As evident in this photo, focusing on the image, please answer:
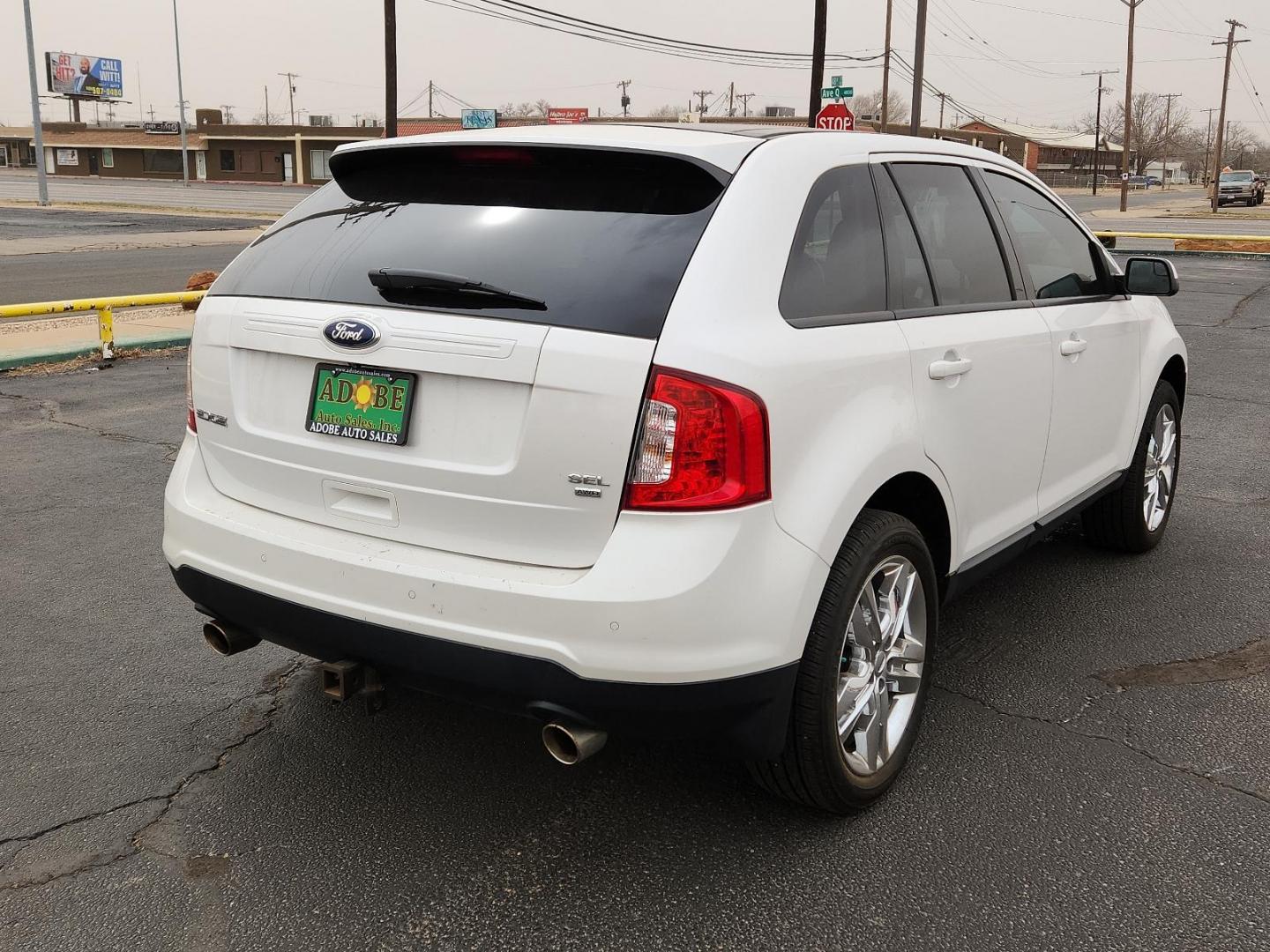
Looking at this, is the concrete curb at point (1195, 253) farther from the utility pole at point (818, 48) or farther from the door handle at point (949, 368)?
the door handle at point (949, 368)

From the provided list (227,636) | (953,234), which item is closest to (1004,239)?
(953,234)

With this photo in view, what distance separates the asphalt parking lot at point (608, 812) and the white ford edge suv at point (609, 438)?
33cm

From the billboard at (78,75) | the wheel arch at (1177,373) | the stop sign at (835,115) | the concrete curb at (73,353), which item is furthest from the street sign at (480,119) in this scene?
the wheel arch at (1177,373)

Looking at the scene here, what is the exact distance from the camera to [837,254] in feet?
10.2

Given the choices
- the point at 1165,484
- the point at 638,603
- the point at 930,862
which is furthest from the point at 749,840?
the point at 1165,484

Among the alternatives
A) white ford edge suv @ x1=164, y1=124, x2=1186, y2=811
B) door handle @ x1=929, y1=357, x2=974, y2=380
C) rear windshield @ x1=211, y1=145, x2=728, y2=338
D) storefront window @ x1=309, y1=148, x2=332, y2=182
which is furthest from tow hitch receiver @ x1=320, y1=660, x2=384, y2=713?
storefront window @ x1=309, y1=148, x2=332, y2=182

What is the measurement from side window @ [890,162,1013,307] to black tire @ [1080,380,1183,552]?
5.28 ft

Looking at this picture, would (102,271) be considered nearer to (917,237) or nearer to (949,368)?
(917,237)

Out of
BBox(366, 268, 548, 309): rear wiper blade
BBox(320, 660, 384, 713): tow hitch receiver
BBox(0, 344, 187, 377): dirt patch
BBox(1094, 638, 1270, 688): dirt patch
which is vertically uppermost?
BBox(366, 268, 548, 309): rear wiper blade

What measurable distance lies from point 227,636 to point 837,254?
1956mm

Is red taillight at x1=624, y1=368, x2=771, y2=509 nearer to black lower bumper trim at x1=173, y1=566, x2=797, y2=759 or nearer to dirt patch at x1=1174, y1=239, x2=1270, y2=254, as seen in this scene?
black lower bumper trim at x1=173, y1=566, x2=797, y2=759

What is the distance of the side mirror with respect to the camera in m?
4.69

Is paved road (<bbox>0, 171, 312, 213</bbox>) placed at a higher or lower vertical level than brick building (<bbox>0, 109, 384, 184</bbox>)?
lower

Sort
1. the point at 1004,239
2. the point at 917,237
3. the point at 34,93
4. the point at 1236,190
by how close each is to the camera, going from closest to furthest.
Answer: the point at 917,237 < the point at 1004,239 < the point at 34,93 < the point at 1236,190
